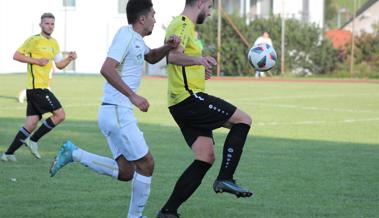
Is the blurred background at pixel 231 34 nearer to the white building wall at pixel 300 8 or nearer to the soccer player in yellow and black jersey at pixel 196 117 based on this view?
the white building wall at pixel 300 8

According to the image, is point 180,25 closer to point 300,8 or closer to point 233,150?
point 233,150

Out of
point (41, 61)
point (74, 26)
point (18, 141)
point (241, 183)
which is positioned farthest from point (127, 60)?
point (74, 26)

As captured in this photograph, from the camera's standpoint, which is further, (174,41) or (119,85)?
(174,41)

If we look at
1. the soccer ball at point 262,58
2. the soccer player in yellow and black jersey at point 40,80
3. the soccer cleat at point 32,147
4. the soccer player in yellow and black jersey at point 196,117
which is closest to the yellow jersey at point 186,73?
the soccer player in yellow and black jersey at point 196,117

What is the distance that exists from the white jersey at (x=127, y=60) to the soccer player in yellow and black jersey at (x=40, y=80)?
487 centimetres

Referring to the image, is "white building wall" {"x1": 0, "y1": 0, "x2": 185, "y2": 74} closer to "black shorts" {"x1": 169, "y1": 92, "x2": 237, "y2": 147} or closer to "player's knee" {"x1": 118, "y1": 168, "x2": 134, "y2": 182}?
"black shorts" {"x1": 169, "y1": 92, "x2": 237, "y2": 147}

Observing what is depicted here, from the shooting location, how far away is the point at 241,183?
10227mm

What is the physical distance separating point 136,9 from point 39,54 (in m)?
5.65

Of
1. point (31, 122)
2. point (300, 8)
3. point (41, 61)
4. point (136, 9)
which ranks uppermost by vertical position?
point (300, 8)

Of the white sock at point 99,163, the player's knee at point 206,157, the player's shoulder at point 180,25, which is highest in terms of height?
the player's shoulder at point 180,25

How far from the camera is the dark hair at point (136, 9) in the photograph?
7648mm

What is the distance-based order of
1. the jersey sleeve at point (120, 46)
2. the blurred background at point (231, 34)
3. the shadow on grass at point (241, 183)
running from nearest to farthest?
the jersey sleeve at point (120, 46), the shadow on grass at point (241, 183), the blurred background at point (231, 34)

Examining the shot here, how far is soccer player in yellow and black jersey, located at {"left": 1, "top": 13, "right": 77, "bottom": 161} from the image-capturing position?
12586mm

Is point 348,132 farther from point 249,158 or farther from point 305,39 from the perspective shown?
point 305,39
